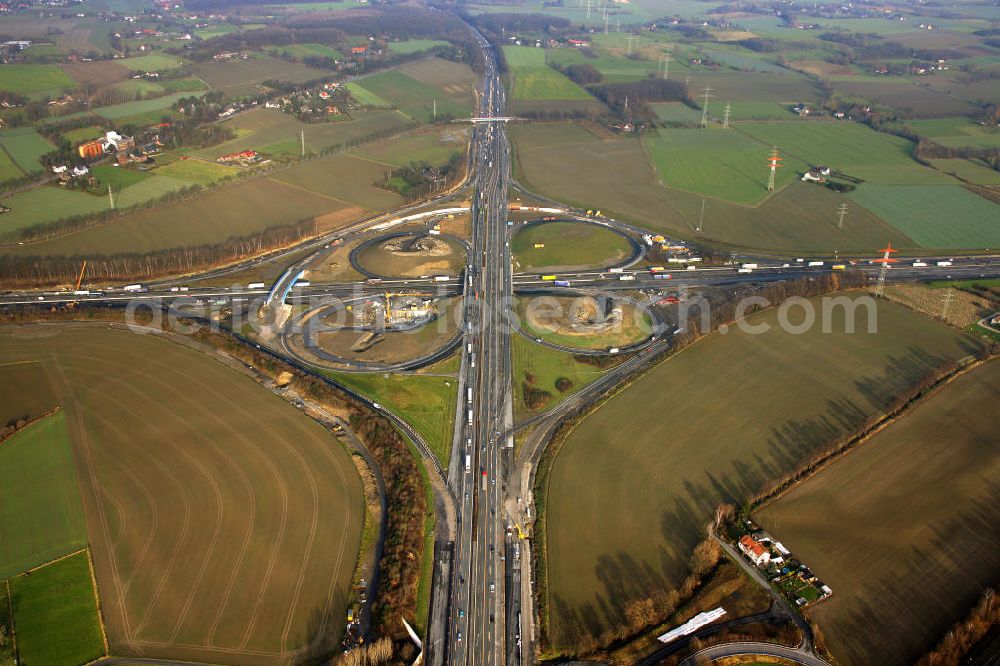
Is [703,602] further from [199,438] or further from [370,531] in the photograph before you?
[199,438]

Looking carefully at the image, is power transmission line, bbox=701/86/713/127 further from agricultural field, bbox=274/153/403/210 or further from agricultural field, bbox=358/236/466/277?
agricultural field, bbox=358/236/466/277

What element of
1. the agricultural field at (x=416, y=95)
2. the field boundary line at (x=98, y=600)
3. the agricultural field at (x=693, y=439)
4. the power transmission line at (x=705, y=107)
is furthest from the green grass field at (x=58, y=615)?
the power transmission line at (x=705, y=107)

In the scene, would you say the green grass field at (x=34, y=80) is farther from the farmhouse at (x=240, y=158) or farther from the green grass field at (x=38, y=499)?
the green grass field at (x=38, y=499)

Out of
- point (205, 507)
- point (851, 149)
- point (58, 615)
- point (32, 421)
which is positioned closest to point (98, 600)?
point (58, 615)

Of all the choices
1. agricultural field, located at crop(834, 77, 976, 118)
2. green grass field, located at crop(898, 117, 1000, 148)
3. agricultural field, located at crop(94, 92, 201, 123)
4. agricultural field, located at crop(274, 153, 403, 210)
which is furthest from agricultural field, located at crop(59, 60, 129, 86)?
agricultural field, located at crop(834, 77, 976, 118)

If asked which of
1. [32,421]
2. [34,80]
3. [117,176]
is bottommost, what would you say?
[32,421]

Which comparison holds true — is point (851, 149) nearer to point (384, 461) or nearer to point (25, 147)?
point (384, 461)
